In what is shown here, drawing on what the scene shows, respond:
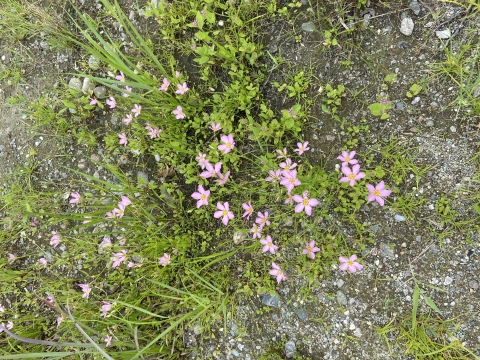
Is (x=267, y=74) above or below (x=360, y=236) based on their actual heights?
above

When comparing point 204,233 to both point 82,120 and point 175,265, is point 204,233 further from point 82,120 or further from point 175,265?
point 82,120

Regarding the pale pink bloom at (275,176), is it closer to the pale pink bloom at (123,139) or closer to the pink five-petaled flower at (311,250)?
the pink five-petaled flower at (311,250)

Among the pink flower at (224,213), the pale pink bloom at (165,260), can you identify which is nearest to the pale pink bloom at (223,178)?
the pink flower at (224,213)

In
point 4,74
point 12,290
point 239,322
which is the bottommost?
point 239,322

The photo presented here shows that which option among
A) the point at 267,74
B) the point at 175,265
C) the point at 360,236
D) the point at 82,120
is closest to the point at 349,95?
the point at 267,74

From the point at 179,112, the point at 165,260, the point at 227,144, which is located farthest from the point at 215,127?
the point at 165,260
